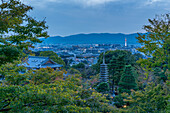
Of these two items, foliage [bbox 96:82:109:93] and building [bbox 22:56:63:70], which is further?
building [bbox 22:56:63:70]

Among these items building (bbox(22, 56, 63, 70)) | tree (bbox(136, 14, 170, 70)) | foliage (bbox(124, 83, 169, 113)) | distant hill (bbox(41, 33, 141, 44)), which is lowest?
foliage (bbox(124, 83, 169, 113))

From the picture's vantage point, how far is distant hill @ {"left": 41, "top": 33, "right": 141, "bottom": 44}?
12225cm

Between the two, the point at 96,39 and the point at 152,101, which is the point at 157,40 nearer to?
the point at 152,101

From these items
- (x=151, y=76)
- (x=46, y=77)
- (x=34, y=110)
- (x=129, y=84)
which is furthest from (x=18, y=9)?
(x=151, y=76)

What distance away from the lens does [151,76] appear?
610 inches

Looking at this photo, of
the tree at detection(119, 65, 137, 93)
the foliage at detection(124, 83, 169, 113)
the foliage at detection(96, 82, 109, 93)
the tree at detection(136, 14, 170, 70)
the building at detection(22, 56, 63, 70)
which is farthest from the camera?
the building at detection(22, 56, 63, 70)

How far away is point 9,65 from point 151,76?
1351cm

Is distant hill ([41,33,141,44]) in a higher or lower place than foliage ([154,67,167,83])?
higher

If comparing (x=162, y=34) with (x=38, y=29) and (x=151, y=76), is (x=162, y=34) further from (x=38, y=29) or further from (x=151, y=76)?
(x=38, y=29)

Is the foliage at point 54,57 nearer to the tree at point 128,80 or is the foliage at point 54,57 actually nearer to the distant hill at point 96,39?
the tree at point 128,80

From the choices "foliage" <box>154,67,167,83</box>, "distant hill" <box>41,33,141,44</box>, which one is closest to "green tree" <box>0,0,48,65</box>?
"foliage" <box>154,67,167,83</box>

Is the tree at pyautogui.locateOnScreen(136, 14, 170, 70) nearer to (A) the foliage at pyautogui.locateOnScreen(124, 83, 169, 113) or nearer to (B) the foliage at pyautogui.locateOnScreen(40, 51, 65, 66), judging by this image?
(A) the foliage at pyautogui.locateOnScreen(124, 83, 169, 113)

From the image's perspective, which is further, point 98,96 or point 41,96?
point 98,96

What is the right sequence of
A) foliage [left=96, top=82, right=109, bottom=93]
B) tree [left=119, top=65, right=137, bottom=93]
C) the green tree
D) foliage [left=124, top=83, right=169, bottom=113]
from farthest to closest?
tree [left=119, top=65, right=137, bottom=93]
foliage [left=96, top=82, right=109, bottom=93]
foliage [left=124, top=83, right=169, bottom=113]
the green tree
